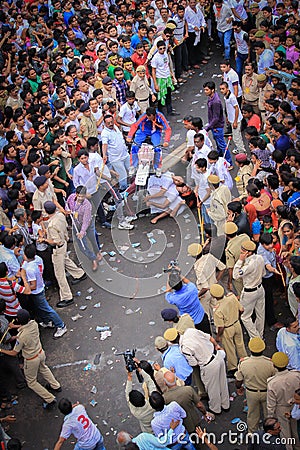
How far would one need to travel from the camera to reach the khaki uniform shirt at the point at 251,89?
11.2 metres

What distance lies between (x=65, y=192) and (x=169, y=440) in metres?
5.33

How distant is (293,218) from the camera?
7.85 metres

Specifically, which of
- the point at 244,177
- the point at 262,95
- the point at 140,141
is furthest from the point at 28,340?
the point at 262,95

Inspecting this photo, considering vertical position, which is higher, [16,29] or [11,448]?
[16,29]

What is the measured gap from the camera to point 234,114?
11.0 meters

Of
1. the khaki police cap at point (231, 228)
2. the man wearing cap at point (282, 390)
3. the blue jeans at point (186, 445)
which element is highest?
the khaki police cap at point (231, 228)

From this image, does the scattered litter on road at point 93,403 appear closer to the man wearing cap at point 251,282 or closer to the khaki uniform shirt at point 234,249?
the man wearing cap at point 251,282

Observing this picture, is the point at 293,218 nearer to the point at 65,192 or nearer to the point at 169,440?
the point at 169,440

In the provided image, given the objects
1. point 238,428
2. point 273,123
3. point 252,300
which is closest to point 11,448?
point 238,428

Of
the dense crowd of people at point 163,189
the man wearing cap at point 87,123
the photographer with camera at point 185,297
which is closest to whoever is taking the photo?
the dense crowd of people at point 163,189

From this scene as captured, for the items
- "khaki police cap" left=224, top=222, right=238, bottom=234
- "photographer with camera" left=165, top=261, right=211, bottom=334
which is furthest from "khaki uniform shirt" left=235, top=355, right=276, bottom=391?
"khaki police cap" left=224, top=222, right=238, bottom=234

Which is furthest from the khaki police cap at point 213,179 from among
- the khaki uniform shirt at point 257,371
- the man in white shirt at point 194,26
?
the man in white shirt at point 194,26

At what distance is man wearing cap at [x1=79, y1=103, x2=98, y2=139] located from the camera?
1069 centimetres

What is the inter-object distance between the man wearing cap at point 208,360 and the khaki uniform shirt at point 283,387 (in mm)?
753
